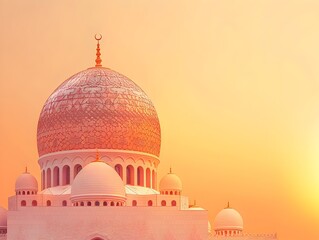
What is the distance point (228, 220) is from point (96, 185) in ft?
33.1

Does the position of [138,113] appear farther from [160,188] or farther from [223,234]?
[223,234]

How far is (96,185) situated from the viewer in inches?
1821

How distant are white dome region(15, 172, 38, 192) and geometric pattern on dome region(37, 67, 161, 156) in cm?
156

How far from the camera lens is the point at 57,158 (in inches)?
1991

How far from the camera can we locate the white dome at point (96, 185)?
46312 millimetres

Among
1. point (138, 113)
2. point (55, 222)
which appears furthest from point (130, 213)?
point (138, 113)

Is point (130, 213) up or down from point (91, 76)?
down

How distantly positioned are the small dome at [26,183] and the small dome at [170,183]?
6026 mm

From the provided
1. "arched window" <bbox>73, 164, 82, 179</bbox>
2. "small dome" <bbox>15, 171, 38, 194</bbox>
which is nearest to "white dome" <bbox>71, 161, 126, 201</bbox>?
"arched window" <bbox>73, 164, 82, 179</bbox>

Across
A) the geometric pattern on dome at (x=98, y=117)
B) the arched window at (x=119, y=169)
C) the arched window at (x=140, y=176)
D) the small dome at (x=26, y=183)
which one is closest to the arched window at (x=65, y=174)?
the geometric pattern on dome at (x=98, y=117)

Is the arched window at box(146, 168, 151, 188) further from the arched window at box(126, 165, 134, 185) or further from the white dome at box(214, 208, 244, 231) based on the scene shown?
the white dome at box(214, 208, 244, 231)

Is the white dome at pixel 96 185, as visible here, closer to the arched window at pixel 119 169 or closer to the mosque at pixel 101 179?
the mosque at pixel 101 179

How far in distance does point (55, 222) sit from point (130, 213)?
329 centimetres

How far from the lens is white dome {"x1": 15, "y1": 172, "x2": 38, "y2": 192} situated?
1975 inches
